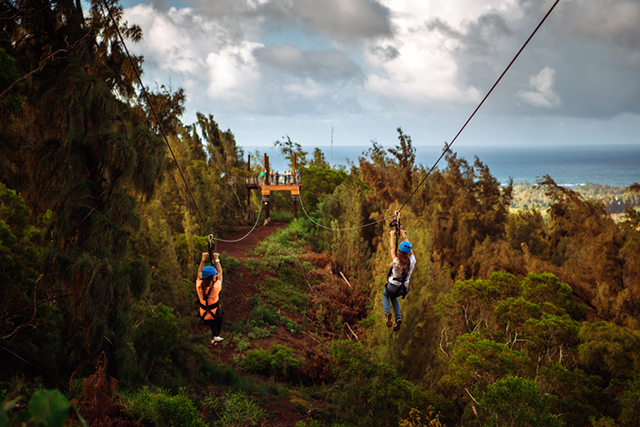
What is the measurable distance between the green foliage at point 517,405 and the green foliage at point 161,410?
17.6ft

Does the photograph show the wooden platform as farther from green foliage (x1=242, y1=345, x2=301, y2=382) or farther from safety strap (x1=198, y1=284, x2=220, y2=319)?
safety strap (x1=198, y1=284, x2=220, y2=319)

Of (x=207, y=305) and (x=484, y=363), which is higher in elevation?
(x=207, y=305)

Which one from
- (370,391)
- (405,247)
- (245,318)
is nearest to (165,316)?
(370,391)

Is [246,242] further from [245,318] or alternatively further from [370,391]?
[370,391]

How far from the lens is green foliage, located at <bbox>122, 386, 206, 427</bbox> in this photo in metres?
7.06

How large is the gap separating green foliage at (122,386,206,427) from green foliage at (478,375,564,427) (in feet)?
17.6

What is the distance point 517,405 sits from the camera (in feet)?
21.6

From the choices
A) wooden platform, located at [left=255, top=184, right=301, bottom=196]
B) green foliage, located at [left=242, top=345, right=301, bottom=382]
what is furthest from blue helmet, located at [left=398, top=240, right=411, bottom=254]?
wooden platform, located at [left=255, top=184, right=301, bottom=196]

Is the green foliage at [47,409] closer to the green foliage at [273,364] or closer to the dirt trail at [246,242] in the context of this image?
the green foliage at [273,364]

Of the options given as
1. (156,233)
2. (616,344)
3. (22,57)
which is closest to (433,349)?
(616,344)

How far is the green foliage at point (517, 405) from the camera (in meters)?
6.41

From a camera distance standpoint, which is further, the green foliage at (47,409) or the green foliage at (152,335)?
the green foliage at (152,335)

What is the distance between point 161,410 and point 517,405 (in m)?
6.32

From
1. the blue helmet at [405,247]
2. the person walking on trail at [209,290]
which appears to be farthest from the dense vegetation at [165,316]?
the blue helmet at [405,247]
